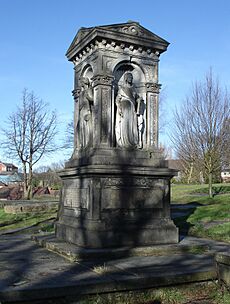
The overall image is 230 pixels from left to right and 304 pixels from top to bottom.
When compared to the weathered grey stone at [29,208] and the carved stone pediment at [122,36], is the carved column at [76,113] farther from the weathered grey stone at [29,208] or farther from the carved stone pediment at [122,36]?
the weathered grey stone at [29,208]

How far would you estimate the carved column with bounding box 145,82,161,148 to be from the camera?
9.12 meters

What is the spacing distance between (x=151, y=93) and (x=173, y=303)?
523 centimetres

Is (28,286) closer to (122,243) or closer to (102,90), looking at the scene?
(122,243)

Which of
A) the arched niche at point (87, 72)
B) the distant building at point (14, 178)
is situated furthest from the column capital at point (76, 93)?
the distant building at point (14, 178)

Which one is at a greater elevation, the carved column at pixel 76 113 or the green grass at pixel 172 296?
the carved column at pixel 76 113

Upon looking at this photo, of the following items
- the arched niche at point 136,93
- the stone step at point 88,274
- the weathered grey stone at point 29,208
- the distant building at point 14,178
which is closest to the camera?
the stone step at point 88,274

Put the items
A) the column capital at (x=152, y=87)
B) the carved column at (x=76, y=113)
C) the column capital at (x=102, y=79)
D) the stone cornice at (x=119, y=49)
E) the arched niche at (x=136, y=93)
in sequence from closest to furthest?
1. the column capital at (x=102, y=79)
2. the stone cornice at (x=119, y=49)
3. the arched niche at (x=136, y=93)
4. the column capital at (x=152, y=87)
5. the carved column at (x=76, y=113)

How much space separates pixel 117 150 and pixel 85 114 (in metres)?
1.36

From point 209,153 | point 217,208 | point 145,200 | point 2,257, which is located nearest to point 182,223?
point 217,208

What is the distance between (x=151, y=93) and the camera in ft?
30.3

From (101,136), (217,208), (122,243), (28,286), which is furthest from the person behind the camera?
(217,208)

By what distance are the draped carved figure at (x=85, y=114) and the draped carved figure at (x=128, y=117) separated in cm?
70

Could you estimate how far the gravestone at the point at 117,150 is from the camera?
798 cm

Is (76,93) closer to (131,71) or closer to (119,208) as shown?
(131,71)
